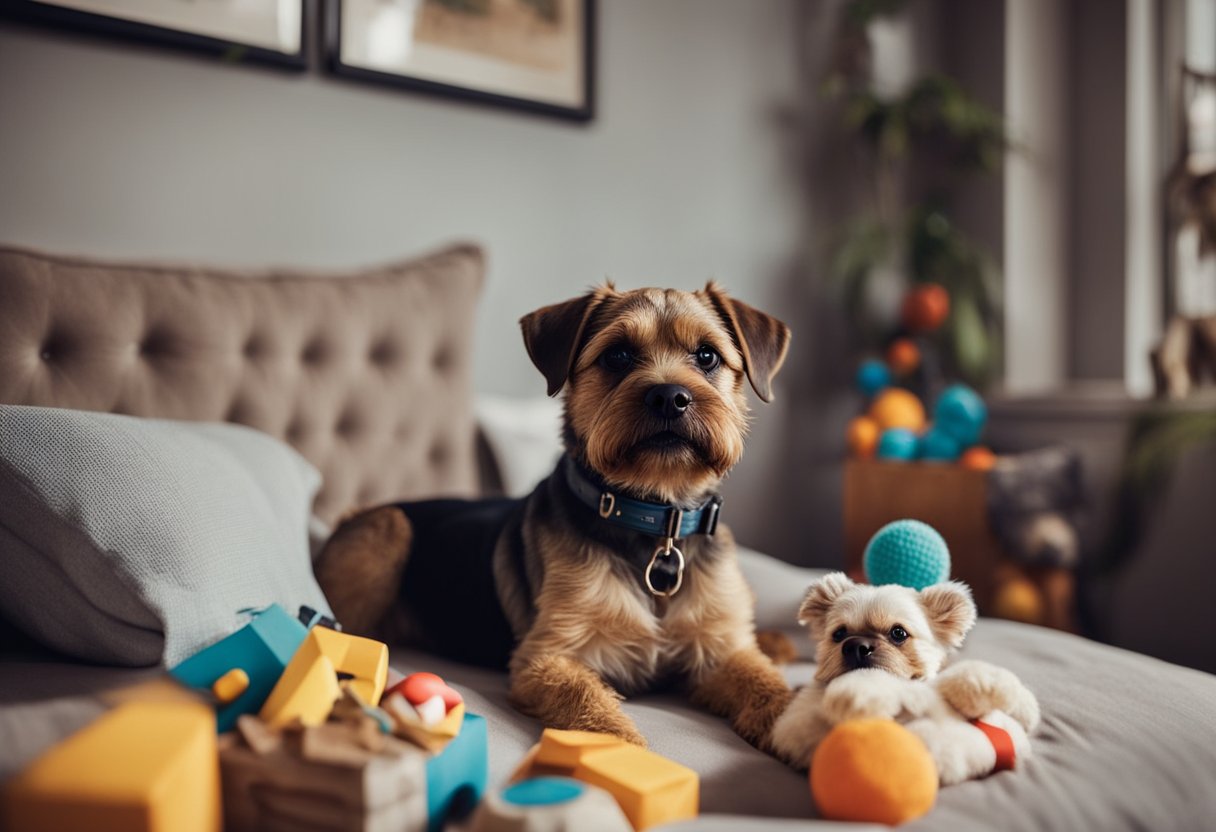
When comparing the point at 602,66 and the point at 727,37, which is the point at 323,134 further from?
the point at 727,37

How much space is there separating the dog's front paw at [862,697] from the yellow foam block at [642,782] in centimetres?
21

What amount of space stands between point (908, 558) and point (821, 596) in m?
0.21

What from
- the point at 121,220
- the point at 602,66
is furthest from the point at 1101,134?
the point at 121,220

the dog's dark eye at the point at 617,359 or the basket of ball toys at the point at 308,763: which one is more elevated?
the dog's dark eye at the point at 617,359

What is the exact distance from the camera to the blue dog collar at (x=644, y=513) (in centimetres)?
153

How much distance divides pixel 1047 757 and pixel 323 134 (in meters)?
2.63

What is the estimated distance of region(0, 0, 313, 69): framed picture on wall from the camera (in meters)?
2.31

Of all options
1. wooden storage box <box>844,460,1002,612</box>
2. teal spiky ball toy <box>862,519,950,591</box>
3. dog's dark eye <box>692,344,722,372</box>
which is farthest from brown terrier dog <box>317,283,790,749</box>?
wooden storage box <box>844,460,1002,612</box>

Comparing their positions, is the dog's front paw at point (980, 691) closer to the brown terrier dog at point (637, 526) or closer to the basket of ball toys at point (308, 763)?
the brown terrier dog at point (637, 526)

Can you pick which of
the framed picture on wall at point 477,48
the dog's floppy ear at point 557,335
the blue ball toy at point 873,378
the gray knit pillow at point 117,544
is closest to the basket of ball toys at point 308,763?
the gray knit pillow at point 117,544

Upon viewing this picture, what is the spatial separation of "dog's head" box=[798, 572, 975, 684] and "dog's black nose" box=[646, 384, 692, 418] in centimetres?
38

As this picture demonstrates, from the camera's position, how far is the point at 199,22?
8.27 ft

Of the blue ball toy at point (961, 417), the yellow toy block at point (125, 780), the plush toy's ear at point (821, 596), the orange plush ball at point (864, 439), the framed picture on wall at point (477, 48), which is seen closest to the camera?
the yellow toy block at point (125, 780)

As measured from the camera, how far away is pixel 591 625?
1541 mm
